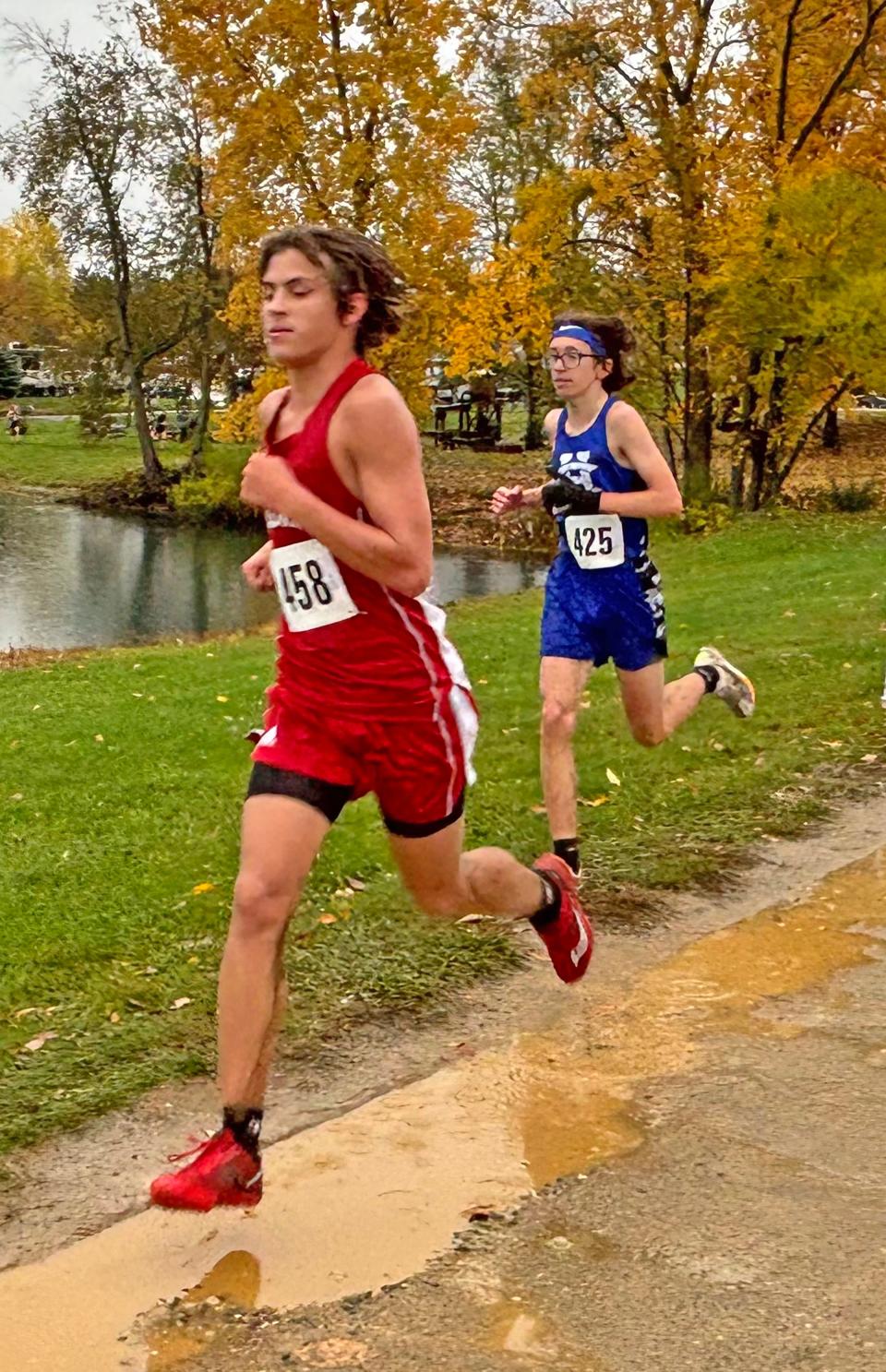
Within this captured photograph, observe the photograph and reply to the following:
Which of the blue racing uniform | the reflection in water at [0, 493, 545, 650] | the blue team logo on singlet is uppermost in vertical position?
the blue team logo on singlet

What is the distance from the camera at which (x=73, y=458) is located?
47.6 metres

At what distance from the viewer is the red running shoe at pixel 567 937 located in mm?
4406

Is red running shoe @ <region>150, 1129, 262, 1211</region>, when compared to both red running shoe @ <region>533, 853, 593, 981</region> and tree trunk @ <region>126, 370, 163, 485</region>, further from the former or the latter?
tree trunk @ <region>126, 370, 163, 485</region>

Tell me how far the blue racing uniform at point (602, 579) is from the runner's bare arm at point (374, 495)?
2.28 m

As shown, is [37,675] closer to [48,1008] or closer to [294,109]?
[48,1008]

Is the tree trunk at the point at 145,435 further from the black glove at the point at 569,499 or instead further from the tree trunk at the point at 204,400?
the black glove at the point at 569,499

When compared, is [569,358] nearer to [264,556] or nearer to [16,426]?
[264,556]

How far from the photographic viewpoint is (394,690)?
342 cm

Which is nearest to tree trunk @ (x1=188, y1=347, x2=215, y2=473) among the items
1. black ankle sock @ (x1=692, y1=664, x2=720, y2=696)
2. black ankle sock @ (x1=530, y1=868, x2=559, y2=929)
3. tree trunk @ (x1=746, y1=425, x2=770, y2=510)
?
tree trunk @ (x1=746, y1=425, x2=770, y2=510)

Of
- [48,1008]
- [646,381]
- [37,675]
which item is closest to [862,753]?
[48,1008]

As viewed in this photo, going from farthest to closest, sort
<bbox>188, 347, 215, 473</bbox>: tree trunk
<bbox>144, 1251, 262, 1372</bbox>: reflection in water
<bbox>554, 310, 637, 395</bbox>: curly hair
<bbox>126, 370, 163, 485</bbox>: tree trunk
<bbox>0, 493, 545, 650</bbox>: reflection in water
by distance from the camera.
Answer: <bbox>126, 370, 163, 485</bbox>: tree trunk
<bbox>188, 347, 215, 473</bbox>: tree trunk
<bbox>0, 493, 545, 650</bbox>: reflection in water
<bbox>554, 310, 637, 395</bbox>: curly hair
<bbox>144, 1251, 262, 1372</bbox>: reflection in water

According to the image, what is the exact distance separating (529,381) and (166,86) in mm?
12265

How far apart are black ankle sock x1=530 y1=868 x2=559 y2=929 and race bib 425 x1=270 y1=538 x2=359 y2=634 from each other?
1275 millimetres

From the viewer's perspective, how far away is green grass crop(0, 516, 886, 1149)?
14.8 feet
